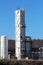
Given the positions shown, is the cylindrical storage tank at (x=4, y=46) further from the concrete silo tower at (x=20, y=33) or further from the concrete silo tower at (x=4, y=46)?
the concrete silo tower at (x=20, y=33)

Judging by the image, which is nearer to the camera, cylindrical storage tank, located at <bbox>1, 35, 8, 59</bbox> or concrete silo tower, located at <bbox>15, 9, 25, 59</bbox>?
cylindrical storage tank, located at <bbox>1, 35, 8, 59</bbox>

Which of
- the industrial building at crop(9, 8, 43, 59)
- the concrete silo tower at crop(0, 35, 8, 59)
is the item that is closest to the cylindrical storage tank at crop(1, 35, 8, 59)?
the concrete silo tower at crop(0, 35, 8, 59)

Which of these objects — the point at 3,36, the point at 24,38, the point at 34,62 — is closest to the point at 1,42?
the point at 3,36

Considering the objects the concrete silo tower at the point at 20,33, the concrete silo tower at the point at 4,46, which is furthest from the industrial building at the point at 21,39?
the concrete silo tower at the point at 4,46

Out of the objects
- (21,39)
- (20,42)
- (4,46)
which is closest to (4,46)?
(4,46)

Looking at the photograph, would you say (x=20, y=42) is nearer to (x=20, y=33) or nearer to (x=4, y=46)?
(x=20, y=33)

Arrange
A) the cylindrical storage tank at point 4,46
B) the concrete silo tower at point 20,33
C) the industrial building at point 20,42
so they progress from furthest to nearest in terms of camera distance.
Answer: the concrete silo tower at point 20,33 < the industrial building at point 20,42 < the cylindrical storage tank at point 4,46

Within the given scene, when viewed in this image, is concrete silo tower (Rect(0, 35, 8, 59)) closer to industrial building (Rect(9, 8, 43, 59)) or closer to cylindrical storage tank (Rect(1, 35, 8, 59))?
cylindrical storage tank (Rect(1, 35, 8, 59))

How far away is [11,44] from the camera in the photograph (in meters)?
71.8

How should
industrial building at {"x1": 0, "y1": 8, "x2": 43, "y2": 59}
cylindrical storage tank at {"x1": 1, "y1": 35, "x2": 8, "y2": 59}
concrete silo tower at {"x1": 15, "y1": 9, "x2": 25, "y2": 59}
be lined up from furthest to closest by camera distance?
concrete silo tower at {"x1": 15, "y1": 9, "x2": 25, "y2": 59}, industrial building at {"x1": 0, "y1": 8, "x2": 43, "y2": 59}, cylindrical storage tank at {"x1": 1, "y1": 35, "x2": 8, "y2": 59}

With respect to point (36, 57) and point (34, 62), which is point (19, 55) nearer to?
point (36, 57)

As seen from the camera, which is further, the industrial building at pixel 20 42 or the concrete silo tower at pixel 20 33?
the concrete silo tower at pixel 20 33

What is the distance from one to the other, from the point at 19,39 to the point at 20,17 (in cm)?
449

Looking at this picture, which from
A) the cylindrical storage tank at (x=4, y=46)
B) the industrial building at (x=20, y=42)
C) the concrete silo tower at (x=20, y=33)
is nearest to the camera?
the cylindrical storage tank at (x=4, y=46)
